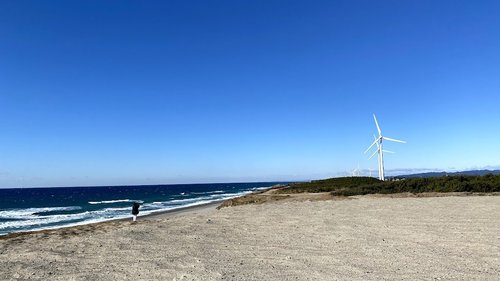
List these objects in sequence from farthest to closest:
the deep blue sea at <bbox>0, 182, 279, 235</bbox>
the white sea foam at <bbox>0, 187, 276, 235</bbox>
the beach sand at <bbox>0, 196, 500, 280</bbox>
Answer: the deep blue sea at <bbox>0, 182, 279, 235</bbox> < the white sea foam at <bbox>0, 187, 276, 235</bbox> < the beach sand at <bbox>0, 196, 500, 280</bbox>

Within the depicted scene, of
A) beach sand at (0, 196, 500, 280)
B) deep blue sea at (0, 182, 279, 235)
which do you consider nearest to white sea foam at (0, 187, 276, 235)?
deep blue sea at (0, 182, 279, 235)

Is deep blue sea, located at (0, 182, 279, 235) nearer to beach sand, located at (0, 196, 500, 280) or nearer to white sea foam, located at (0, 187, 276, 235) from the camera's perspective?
white sea foam, located at (0, 187, 276, 235)

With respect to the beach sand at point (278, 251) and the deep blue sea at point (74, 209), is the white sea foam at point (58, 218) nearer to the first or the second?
the deep blue sea at point (74, 209)

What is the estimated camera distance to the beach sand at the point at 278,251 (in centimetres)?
871

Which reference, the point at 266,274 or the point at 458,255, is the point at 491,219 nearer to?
the point at 458,255

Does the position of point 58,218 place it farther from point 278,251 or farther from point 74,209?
point 278,251

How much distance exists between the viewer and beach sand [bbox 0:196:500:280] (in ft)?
28.6

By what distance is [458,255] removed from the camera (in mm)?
10172

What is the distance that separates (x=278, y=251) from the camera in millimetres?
11156

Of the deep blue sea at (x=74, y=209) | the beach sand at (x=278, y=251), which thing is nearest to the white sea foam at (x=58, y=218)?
the deep blue sea at (x=74, y=209)

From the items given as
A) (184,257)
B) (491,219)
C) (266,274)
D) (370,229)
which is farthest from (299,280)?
(491,219)

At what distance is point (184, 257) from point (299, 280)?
376 centimetres

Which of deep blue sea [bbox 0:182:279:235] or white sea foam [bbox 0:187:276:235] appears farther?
deep blue sea [bbox 0:182:279:235]

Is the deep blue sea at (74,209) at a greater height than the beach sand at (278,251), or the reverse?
the beach sand at (278,251)
